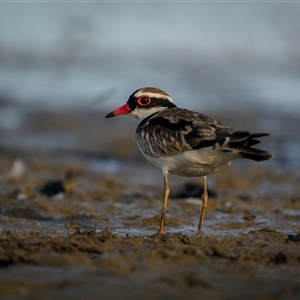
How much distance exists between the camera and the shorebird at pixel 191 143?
20.0 ft

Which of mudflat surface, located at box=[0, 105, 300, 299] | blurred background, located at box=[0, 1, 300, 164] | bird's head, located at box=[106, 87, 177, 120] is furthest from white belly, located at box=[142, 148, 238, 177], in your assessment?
blurred background, located at box=[0, 1, 300, 164]

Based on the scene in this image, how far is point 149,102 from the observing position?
24.6 ft

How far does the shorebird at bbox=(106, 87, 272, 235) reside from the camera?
6.10 metres

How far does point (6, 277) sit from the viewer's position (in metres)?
4.27

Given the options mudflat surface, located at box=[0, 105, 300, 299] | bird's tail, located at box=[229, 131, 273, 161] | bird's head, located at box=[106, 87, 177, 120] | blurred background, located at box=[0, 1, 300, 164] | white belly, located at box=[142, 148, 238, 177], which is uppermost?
blurred background, located at box=[0, 1, 300, 164]

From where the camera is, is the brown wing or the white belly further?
the white belly

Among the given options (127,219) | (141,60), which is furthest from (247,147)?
(141,60)

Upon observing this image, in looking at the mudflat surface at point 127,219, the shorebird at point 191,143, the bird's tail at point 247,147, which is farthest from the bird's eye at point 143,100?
the bird's tail at point 247,147

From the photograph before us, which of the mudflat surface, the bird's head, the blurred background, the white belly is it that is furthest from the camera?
the blurred background

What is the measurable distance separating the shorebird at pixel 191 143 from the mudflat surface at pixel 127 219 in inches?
24.8

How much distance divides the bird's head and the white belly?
776 millimetres

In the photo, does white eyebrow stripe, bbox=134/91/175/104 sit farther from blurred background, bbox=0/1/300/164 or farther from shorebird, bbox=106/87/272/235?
blurred background, bbox=0/1/300/164

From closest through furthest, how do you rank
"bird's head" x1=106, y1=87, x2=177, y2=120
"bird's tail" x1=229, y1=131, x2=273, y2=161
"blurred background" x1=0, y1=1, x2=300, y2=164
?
1. "bird's tail" x1=229, y1=131, x2=273, y2=161
2. "bird's head" x1=106, y1=87, x2=177, y2=120
3. "blurred background" x1=0, y1=1, x2=300, y2=164

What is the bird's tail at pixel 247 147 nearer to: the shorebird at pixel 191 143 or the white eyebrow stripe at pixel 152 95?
the shorebird at pixel 191 143
